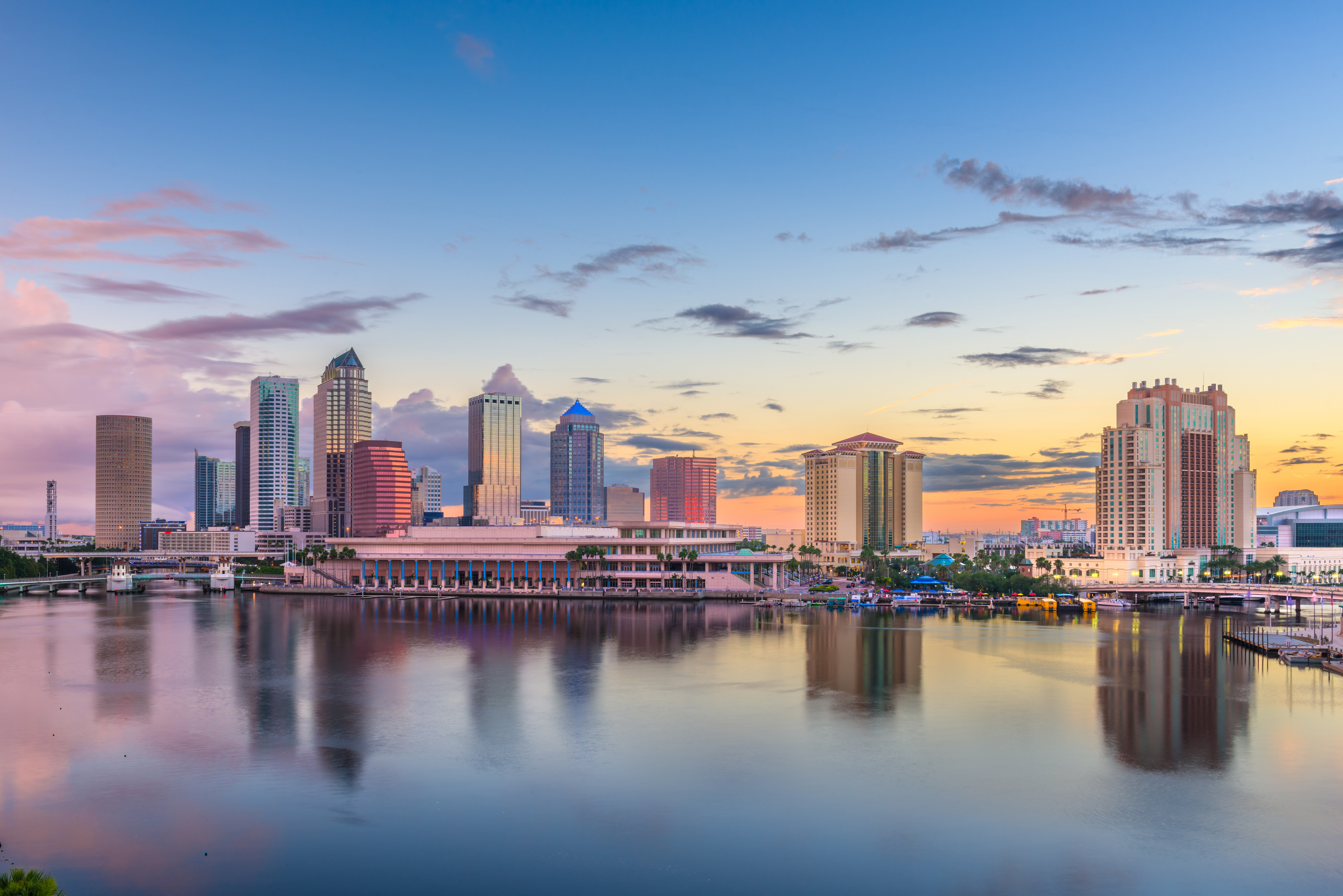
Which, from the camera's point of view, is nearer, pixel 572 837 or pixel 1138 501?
pixel 572 837

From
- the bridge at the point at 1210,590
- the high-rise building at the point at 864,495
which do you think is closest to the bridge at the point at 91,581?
the high-rise building at the point at 864,495

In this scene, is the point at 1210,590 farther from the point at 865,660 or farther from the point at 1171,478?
the point at 865,660

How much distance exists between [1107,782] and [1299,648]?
39347 millimetres

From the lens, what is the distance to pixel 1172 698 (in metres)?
46.8

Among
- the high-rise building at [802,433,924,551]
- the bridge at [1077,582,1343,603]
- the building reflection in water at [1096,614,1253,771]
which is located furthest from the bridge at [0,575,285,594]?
the building reflection in water at [1096,614,1253,771]

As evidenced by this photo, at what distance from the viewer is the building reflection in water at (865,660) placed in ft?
153

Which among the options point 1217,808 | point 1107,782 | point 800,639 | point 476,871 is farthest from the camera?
point 800,639

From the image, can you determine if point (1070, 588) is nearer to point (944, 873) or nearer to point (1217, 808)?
point (1217, 808)

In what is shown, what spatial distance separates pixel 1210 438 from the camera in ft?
449

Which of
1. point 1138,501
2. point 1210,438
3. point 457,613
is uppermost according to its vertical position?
point 1210,438

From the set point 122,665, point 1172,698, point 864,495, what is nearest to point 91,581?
point 122,665

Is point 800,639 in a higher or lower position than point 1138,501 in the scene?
lower

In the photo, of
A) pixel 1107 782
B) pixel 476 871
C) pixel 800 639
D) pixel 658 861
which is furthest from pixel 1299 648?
pixel 476 871

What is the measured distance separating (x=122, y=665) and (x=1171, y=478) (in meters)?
127
